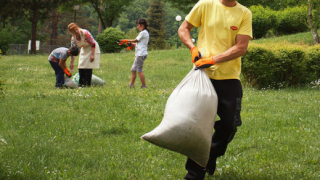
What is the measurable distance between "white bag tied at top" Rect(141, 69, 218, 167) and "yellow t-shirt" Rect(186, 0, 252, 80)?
0.94 feet

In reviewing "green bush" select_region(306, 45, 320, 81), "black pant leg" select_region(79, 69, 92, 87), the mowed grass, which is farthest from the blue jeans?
"green bush" select_region(306, 45, 320, 81)

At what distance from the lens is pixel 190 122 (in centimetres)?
332

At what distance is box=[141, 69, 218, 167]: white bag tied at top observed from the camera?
3307 mm

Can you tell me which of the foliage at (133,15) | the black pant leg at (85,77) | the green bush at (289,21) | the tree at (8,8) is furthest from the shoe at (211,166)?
the foliage at (133,15)

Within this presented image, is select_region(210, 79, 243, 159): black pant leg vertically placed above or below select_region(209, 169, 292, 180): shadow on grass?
above

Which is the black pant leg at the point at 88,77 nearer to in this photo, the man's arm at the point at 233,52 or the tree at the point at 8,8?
the man's arm at the point at 233,52

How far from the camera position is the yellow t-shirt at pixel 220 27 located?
361cm

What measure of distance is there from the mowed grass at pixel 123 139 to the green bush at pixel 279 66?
203 cm

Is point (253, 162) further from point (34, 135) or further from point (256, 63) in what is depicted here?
point (256, 63)

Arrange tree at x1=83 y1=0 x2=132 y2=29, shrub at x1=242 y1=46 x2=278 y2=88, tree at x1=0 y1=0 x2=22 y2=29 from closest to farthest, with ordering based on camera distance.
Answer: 1. shrub at x1=242 y1=46 x2=278 y2=88
2. tree at x1=0 y1=0 x2=22 y2=29
3. tree at x1=83 y1=0 x2=132 y2=29

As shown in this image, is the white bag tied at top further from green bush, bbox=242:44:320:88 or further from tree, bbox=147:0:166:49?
tree, bbox=147:0:166:49

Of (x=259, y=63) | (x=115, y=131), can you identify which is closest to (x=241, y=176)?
(x=115, y=131)

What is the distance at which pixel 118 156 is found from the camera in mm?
4559

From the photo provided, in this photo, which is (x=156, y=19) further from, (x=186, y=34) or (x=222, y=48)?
(x=222, y=48)
